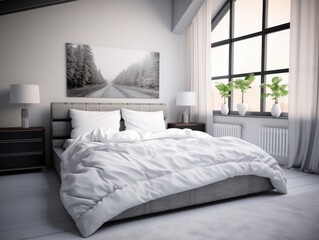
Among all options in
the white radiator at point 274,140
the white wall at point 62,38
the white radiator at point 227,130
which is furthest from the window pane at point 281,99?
the white wall at point 62,38

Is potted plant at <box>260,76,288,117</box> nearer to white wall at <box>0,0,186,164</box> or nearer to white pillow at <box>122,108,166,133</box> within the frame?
white pillow at <box>122,108,166,133</box>

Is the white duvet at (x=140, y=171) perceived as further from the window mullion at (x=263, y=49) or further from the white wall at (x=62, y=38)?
the window mullion at (x=263, y=49)

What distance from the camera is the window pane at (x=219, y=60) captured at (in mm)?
5562

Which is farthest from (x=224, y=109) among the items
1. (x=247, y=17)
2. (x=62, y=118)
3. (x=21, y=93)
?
(x=21, y=93)

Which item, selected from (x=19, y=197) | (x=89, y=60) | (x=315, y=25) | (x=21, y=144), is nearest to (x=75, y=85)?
(x=89, y=60)

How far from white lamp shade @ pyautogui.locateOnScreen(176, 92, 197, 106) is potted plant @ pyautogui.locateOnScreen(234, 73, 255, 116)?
0.79 m

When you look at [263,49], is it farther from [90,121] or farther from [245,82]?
[90,121]

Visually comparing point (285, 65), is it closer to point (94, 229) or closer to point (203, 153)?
point (203, 153)

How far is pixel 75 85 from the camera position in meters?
4.73

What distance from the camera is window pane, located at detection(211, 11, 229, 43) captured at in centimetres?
548

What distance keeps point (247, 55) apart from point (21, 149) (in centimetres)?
404

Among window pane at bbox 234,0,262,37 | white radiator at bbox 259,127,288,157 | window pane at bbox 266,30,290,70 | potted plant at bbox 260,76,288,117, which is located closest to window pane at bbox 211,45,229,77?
window pane at bbox 234,0,262,37

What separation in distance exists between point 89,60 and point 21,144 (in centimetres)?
176

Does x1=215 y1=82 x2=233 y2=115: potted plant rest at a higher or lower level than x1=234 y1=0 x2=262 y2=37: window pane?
lower
